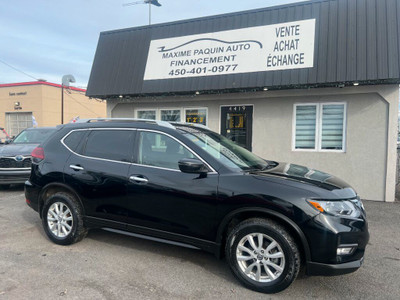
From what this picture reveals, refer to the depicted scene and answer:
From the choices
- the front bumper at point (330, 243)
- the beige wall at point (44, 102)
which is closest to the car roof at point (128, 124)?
the front bumper at point (330, 243)

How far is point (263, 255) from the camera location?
3080 millimetres

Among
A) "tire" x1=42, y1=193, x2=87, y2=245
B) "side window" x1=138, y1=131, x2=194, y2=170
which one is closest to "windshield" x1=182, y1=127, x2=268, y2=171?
"side window" x1=138, y1=131, x2=194, y2=170

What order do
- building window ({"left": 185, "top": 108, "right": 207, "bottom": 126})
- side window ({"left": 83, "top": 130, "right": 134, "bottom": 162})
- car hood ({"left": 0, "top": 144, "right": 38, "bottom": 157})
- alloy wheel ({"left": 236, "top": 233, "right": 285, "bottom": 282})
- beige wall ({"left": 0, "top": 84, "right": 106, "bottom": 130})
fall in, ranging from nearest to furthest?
alloy wheel ({"left": 236, "top": 233, "right": 285, "bottom": 282})
side window ({"left": 83, "top": 130, "right": 134, "bottom": 162})
car hood ({"left": 0, "top": 144, "right": 38, "bottom": 157})
building window ({"left": 185, "top": 108, "right": 207, "bottom": 126})
beige wall ({"left": 0, "top": 84, "right": 106, "bottom": 130})

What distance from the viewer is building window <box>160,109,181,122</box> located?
943 centimetres

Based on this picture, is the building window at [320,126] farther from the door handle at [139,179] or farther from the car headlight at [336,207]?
the door handle at [139,179]

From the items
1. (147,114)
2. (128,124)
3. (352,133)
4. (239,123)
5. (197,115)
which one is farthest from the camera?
(147,114)

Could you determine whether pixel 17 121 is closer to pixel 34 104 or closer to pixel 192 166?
pixel 34 104

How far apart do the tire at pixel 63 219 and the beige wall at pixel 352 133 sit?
544 centimetres

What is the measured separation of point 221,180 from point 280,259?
1.02 m

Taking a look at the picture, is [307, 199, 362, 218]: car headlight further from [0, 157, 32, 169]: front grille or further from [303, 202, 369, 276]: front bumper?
[0, 157, 32, 169]: front grille

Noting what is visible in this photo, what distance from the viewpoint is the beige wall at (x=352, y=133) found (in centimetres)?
709

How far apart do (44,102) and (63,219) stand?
2811 cm

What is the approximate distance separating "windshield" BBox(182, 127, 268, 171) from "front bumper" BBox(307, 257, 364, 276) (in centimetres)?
124

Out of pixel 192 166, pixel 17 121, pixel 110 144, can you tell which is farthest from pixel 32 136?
pixel 17 121
